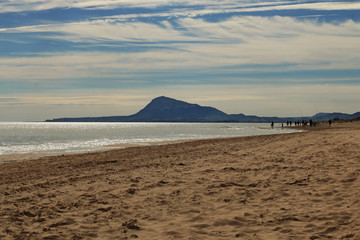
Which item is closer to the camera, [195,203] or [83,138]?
[195,203]

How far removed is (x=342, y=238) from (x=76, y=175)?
11188mm

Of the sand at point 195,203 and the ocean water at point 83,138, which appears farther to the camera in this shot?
the ocean water at point 83,138

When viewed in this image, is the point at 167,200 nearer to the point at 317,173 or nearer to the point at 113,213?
the point at 113,213

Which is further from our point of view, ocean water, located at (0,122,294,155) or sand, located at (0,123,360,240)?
ocean water, located at (0,122,294,155)

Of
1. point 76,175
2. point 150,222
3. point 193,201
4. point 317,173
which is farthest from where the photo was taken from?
point 76,175

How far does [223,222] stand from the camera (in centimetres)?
804

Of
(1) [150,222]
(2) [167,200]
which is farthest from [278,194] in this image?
(1) [150,222]

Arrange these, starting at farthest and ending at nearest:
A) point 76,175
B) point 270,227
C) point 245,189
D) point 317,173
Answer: point 76,175 → point 317,173 → point 245,189 → point 270,227

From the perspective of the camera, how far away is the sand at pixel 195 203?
295 inches

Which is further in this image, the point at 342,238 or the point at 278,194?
the point at 278,194

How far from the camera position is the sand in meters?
7.50

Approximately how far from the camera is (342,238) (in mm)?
6652

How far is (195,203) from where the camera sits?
9547 mm

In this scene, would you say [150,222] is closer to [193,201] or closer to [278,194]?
[193,201]
